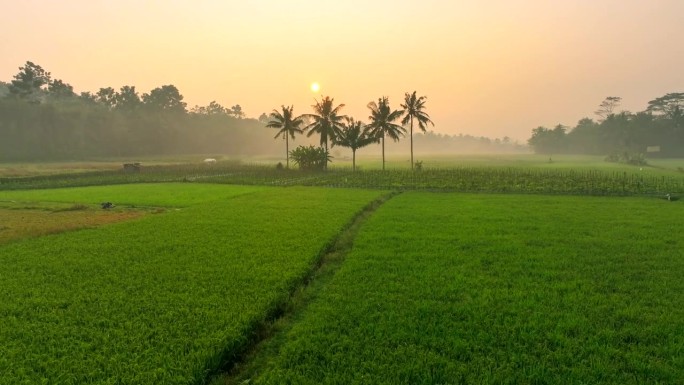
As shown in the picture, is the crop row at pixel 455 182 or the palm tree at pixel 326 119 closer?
the crop row at pixel 455 182

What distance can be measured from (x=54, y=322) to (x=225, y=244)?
21.5 feet

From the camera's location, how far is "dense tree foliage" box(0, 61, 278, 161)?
83438mm

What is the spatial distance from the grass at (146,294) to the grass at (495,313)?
1.22 metres

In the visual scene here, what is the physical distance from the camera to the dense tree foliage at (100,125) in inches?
3285

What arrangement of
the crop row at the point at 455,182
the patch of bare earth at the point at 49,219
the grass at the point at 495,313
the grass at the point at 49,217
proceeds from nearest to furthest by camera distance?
the grass at the point at 495,313 < the patch of bare earth at the point at 49,219 < the grass at the point at 49,217 < the crop row at the point at 455,182

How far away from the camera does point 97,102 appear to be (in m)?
119

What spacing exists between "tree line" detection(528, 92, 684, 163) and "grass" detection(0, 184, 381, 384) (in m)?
84.2

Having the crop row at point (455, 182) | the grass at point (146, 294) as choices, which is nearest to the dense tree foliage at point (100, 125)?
the crop row at point (455, 182)

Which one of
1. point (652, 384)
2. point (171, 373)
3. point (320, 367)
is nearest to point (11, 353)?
point (171, 373)

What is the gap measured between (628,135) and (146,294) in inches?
5263

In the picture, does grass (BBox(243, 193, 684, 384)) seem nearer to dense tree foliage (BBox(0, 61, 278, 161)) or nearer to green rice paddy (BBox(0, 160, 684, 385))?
Result: green rice paddy (BBox(0, 160, 684, 385))

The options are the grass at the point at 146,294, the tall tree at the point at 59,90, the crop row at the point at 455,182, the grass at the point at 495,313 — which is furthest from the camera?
the tall tree at the point at 59,90

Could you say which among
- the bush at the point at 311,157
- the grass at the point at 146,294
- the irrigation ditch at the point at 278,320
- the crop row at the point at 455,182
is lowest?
the irrigation ditch at the point at 278,320

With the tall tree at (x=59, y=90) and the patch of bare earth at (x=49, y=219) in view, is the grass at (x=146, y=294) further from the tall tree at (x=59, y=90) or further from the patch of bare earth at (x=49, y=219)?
the tall tree at (x=59, y=90)
